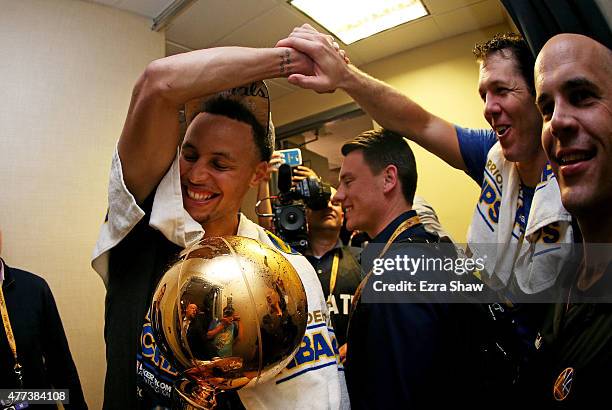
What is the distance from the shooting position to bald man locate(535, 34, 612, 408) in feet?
1.80

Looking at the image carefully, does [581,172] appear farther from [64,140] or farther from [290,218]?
[64,140]

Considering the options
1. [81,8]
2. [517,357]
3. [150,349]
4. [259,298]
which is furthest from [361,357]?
[81,8]

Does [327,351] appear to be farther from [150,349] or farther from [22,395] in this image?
[22,395]

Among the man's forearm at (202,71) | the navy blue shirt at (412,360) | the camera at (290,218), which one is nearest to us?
the man's forearm at (202,71)

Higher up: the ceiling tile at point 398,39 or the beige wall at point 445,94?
the ceiling tile at point 398,39

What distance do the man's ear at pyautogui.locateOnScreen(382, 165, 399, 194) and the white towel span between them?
35 cm

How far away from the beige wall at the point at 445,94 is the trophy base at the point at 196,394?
1.75 m

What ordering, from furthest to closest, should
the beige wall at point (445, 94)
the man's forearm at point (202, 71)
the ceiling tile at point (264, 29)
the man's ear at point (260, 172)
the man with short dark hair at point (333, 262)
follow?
the beige wall at point (445, 94) → the man with short dark hair at point (333, 262) → the ceiling tile at point (264, 29) → the man's ear at point (260, 172) → the man's forearm at point (202, 71)

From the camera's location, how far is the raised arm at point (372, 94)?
72cm

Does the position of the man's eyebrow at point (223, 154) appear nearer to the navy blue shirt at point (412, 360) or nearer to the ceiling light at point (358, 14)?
the navy blue shirt at point (412, 360)

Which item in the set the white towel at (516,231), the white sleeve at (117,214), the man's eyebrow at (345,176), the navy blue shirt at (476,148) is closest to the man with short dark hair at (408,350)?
the white towel at (516,231)

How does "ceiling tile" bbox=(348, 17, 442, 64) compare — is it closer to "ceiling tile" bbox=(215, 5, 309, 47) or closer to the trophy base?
"ceiling tile" bbox=(215, 5, 309, 47)

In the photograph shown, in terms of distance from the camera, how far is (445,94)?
79.6 inches

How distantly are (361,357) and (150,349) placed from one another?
0.58 meters
